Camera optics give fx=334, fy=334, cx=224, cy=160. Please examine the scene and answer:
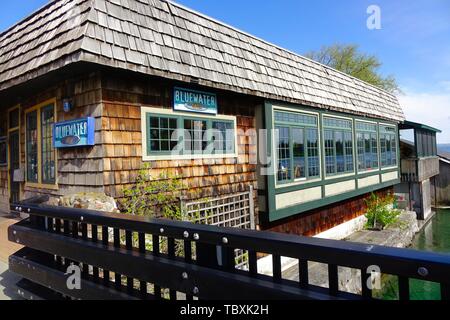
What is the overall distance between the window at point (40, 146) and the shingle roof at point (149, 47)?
Answer: 0.79 meters

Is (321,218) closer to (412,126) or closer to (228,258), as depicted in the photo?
(228,258)

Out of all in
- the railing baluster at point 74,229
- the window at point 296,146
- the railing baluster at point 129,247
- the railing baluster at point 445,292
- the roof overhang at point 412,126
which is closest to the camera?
the railing baluster at point 445,292

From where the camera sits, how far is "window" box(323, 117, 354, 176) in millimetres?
9445

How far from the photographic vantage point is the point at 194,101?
580 centimetres

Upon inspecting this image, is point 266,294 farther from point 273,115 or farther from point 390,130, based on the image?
point 390,130

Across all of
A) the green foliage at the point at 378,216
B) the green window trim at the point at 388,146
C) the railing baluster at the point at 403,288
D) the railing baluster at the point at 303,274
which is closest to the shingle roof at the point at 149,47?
the railing baluster at the point at 303,274

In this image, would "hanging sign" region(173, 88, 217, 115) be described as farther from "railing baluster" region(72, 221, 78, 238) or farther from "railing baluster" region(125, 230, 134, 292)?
"railing baluster" region(125, 230, 134, 292)

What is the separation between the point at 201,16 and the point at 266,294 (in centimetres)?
591

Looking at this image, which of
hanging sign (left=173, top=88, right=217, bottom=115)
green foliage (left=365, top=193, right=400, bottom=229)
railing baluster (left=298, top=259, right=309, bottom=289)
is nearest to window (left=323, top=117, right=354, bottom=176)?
green foliage (left=365, top=193, right=400, bottom=229)

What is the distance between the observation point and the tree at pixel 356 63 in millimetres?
30812

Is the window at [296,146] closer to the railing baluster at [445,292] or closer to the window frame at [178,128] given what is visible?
the window frame at [178,128]

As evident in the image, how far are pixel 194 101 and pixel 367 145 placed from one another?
8439 mm

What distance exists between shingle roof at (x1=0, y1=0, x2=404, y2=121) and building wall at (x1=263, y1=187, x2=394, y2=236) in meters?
2.95

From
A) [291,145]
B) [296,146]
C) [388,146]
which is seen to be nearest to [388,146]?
[388,146]
